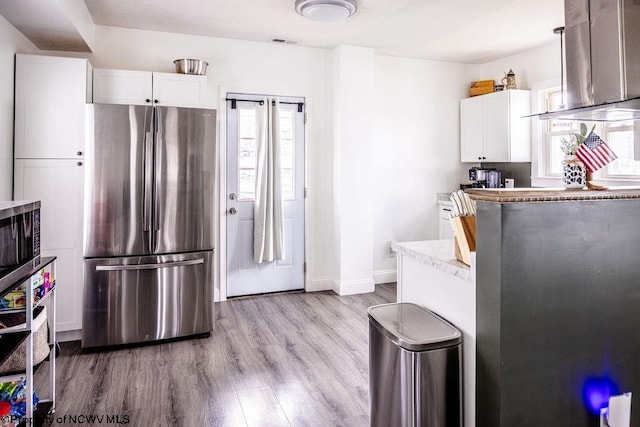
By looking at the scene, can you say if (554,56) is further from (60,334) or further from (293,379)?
(60,334)

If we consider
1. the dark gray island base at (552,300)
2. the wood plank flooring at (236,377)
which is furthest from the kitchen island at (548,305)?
the wood plank flooring at (236,377)

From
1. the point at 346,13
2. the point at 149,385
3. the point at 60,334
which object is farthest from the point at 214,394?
the point at 346,13

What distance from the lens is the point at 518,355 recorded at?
154cm

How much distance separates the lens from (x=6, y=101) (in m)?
2.95

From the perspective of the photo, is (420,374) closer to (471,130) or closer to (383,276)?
(383,276)

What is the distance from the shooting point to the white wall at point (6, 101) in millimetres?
2869

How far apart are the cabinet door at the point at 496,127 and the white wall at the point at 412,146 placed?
47cm

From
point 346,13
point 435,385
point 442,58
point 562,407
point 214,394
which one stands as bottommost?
point 214,394

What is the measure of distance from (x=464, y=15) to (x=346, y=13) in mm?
1076

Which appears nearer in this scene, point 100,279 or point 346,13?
point 100,279

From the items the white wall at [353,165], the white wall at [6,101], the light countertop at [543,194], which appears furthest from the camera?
the white wall at [353,165]

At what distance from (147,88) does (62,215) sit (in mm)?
1291

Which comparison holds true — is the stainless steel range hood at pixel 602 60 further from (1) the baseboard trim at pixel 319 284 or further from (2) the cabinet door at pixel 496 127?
(1) the baseboard trim at pixel 319 284

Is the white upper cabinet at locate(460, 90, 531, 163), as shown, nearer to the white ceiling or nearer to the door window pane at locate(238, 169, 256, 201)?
the white ceiling
